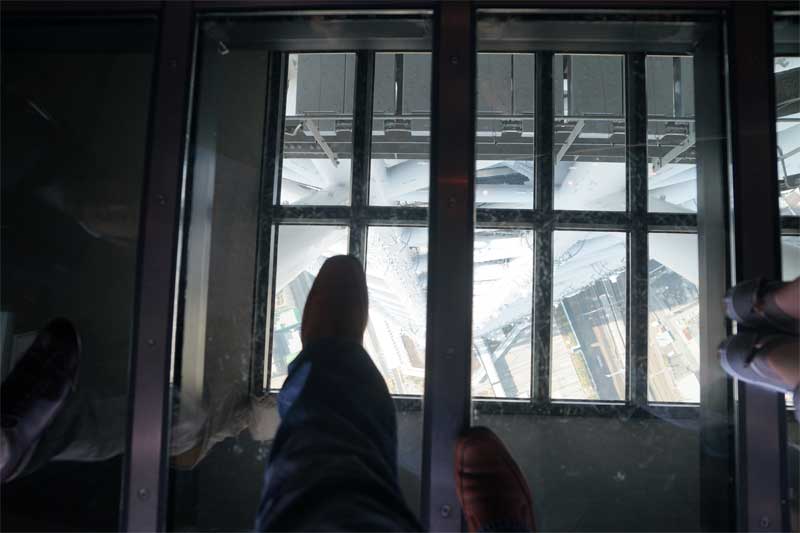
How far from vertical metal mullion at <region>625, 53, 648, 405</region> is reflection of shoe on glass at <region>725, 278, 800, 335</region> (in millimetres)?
254

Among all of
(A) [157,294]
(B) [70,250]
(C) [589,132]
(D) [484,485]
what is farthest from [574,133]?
(B) [70,250]

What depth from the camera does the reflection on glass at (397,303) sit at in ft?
2.94

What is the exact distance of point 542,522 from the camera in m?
0.94

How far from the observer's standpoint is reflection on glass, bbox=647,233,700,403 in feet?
3.12

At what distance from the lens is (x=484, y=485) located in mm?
744

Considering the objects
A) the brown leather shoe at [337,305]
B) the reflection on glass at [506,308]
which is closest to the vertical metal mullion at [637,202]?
the reflection on glass at [506,308]

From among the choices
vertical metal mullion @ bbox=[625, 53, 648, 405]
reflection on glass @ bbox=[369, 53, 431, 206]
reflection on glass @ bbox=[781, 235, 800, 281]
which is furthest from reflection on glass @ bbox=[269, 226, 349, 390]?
reflection on glass @ bbox=[781, 235, 800, 281]

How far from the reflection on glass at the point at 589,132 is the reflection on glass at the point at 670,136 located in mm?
83

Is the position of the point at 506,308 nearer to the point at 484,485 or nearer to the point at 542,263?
the point at 542,263

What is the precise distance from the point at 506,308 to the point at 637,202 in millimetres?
391

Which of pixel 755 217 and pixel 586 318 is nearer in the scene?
pixel 755 217

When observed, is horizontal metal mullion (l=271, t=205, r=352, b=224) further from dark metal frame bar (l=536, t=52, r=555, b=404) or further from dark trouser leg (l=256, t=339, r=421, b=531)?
dark metal frame bar (l=536, t=52, r=555, b=404)

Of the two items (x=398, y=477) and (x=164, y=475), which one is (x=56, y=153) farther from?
(x=398, y=477)

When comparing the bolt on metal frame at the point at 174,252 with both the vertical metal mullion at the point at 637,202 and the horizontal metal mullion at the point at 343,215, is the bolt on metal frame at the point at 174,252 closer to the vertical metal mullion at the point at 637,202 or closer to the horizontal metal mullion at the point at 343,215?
the vertical metal mullion at the point at 637,202
